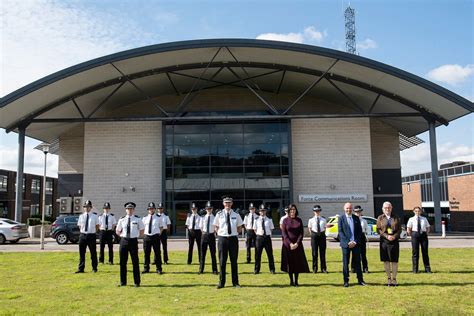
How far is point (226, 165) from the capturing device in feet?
93.4

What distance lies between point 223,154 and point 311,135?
5.59m

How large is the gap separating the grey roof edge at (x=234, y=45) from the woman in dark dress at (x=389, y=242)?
52.1 feet

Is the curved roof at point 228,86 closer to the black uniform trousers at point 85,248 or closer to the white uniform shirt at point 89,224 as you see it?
the white uniform shirt at point 89,224

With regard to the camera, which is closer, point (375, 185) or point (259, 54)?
point (259, 54)

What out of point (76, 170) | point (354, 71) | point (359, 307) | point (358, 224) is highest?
point (354, 71)

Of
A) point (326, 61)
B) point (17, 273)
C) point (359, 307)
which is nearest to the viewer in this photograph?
point (359, 307)

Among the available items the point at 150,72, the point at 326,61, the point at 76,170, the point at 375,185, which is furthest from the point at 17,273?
the point at 375,185

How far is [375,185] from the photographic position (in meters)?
33.0

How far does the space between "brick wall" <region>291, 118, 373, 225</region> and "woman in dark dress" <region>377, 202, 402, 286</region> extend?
1793 cm

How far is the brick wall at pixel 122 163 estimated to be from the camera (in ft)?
93.6

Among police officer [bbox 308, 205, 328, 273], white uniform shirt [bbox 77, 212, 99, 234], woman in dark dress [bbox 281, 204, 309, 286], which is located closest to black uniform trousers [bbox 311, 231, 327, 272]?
police officer [bbox 308, 205, 328, 273]

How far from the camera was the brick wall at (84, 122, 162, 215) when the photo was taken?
28516 mm

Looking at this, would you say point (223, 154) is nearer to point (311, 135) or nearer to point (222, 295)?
point (311, 135)

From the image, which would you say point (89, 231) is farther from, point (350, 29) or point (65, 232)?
point (350, 29)
